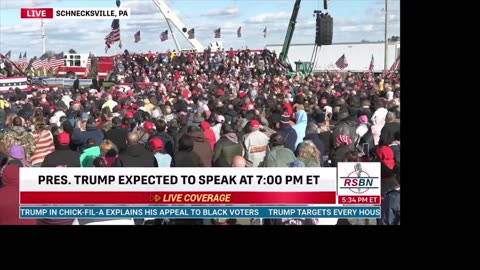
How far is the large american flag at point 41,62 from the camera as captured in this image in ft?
30.4

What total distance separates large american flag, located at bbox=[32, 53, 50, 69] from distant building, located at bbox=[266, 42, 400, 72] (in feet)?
8.94

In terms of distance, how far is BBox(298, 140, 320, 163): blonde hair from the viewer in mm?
9000

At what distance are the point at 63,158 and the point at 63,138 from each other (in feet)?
0.95

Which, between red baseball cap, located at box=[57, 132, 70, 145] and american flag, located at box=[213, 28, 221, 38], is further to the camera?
american flag, located at box=[213, 28, 221, 38]

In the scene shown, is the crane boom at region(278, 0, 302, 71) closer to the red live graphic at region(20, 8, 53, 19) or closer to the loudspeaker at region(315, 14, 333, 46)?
the loudspeaker at region(315, 14, 333, 46)

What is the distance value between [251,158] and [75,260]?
2403 mm

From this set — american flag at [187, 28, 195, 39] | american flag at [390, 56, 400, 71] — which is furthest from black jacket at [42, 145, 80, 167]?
american flag at [390, 56, 400, 71]

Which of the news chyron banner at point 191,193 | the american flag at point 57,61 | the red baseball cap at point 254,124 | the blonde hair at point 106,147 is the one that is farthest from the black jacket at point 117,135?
the red baseball cap at point 254,124

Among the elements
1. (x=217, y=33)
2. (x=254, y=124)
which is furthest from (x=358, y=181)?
(x=217, y=33)

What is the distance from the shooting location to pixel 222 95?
430 inches
